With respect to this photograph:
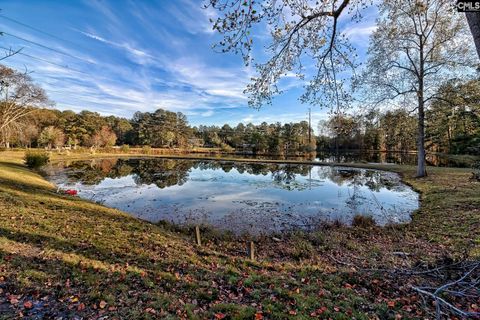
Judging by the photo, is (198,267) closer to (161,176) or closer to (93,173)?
(161,176)

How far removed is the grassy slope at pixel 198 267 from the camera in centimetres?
329

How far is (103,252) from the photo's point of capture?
497cm

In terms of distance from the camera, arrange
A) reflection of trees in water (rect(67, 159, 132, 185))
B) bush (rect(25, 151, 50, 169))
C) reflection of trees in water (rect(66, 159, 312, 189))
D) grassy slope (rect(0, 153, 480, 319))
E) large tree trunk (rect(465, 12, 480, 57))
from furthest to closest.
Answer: bush (rect(25, 151, 50, 169)) < reflection of trees in water (rect(66, 159, 312, 189)) < reflection of trees in water (rect(67, 159, 132, 185)) < grassy slope (rect(0, 153, 480, 319)) < large tree trunk (rect(465, 12, 480, 57))

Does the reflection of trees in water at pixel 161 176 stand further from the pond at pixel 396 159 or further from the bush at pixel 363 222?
the pond at pixel 396 159

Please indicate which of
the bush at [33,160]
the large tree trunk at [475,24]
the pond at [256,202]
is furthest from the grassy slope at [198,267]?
the bush at [33,160]

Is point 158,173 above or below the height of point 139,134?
below

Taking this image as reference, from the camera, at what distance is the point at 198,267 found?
476cm

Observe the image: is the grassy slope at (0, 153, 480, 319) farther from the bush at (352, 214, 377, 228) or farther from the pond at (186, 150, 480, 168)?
the pond at (186, 150, 480, 168)

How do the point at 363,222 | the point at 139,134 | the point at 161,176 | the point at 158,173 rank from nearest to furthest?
the point at 363,222, the point at 161,176, the point at 158,173, the point at 139,134

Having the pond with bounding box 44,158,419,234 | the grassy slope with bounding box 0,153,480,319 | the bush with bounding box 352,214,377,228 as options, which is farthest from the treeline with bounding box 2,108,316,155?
the grassy slope with bounding box 0,153,480,319

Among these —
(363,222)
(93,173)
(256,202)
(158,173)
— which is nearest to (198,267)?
(363,222)

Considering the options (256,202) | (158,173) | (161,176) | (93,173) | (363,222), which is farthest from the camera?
(158,173)

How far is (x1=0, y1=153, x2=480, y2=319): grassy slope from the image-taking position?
329 cm

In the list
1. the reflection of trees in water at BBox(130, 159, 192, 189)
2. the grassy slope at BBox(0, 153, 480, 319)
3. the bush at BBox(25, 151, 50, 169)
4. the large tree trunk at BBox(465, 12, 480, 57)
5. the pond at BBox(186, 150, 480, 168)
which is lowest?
the grassy slope at BBox(0, 153, 480, 319)
